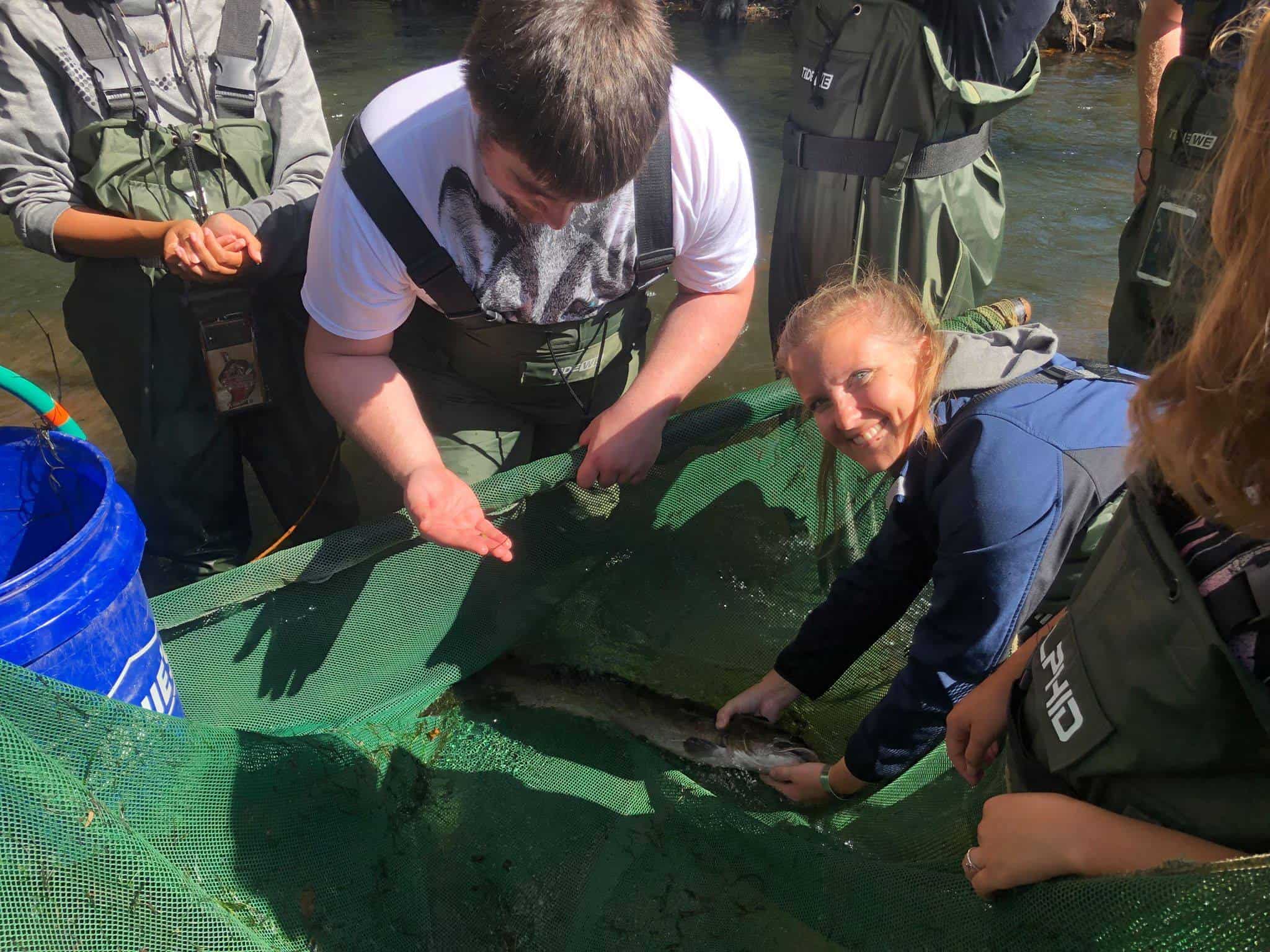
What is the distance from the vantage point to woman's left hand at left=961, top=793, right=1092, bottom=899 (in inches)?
48.3

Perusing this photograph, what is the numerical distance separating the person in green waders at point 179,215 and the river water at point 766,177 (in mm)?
1040

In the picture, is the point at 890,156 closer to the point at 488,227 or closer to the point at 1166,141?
the point at 1166,141

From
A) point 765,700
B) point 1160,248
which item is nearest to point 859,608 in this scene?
point 765,700

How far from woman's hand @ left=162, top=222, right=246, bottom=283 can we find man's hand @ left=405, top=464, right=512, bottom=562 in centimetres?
88

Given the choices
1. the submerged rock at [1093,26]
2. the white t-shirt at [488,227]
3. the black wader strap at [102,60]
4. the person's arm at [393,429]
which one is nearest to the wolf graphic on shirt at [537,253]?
the white t-shirt at [488,227]

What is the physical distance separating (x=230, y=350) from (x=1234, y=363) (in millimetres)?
2529

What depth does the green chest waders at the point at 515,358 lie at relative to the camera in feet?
7.05

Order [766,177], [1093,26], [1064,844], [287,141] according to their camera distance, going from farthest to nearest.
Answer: [1093,26] → [766,177] → [287,141] → [1064,844]

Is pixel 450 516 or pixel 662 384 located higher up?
pixel 662 384

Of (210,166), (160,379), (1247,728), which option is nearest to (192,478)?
(160,379)

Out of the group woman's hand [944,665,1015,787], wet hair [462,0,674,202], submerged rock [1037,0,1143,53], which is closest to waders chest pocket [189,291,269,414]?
wet hair [462,0,674,202]

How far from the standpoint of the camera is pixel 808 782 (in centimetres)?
227

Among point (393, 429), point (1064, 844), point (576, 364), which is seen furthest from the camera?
point (576, 364)

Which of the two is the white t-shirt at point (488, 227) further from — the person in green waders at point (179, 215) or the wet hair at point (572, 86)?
the person in green waders at point (179, 215)
